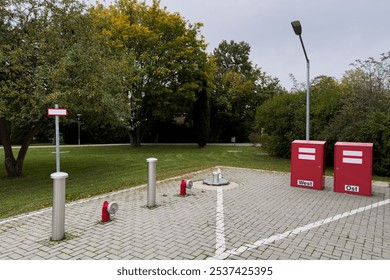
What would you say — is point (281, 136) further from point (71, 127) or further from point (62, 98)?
point (71, 127)

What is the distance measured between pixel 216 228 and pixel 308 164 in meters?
4.36

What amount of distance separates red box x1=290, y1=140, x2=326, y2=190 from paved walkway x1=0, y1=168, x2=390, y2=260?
590 millimetres

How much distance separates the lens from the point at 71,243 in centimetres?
436

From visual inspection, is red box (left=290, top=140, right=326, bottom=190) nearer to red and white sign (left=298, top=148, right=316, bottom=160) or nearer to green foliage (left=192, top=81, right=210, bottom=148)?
red and white sign (left=298, top=148, right=316, bottom=160)

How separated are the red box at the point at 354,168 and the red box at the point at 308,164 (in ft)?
1.40

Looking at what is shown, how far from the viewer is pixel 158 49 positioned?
Result: 21.5 m

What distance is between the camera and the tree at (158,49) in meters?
20.9

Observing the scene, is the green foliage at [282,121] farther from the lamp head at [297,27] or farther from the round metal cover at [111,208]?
the round metal cover at [111,208]

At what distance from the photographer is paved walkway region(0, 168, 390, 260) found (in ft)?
13.4

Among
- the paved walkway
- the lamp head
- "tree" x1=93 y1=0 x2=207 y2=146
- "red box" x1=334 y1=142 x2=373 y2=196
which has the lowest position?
the paved walkway

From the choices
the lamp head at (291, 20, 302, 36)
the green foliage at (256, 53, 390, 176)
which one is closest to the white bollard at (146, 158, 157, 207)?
the lamp head at (291, 20, 302, 36)

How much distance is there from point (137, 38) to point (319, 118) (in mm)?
13759

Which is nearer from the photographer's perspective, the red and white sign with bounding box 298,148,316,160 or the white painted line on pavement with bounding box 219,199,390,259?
the white painted line on pavement with bounding box 219,199,390,259

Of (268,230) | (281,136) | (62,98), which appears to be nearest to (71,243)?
(268,230)
